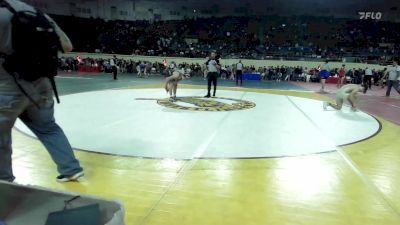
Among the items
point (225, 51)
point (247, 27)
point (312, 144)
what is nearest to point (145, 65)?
point (225, 51)

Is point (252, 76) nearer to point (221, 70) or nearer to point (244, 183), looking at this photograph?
point (221, 70)

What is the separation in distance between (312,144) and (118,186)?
291 centimetres

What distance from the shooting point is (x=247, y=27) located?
30.5 m

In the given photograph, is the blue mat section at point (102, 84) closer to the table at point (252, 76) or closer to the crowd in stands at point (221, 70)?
the crowd in stands at point (221, 70)

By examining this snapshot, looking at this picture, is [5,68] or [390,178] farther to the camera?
[390,178]

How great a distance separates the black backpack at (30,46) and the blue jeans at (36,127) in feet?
0.54

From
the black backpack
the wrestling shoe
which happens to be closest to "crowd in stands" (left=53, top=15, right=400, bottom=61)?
the wrestling shoe

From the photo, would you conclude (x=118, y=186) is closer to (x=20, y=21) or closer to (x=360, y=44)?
(x=20, y=21)

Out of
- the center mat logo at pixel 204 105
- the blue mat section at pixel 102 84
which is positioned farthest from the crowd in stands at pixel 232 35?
the center mat logo at pixel 204 105

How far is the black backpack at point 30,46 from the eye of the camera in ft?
8.87

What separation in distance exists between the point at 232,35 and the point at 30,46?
28.1 meters

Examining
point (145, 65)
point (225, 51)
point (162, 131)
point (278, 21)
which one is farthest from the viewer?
point (278, 21)

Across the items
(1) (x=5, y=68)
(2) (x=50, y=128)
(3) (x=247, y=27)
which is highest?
(3) (x=247, y=27)

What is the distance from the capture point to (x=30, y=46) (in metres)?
2.74
